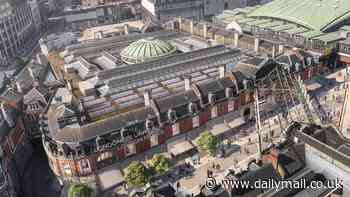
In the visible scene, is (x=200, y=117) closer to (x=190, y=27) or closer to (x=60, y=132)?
(x=60, y=132)

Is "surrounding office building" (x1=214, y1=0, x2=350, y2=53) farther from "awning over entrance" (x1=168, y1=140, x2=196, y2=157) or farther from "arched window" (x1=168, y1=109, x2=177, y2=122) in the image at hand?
"awning over entrance" (x1=168, y1=140, x2=196, y2=157)

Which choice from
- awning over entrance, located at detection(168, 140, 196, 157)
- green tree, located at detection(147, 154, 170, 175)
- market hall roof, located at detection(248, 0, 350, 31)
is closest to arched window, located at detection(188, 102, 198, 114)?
awning over entrance, located at detection(168, 140, 196, 157)

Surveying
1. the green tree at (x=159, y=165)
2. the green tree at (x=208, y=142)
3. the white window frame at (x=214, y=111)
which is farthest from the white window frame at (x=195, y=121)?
the green tree at (x=159, y=165)

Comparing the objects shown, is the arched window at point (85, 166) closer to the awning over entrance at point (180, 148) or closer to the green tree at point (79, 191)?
the green tree at point (79, 191)

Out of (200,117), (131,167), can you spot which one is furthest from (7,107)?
(200,117)

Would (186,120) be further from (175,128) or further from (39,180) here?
(39,180)

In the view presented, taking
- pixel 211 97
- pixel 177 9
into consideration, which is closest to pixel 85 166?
pixel 211 97

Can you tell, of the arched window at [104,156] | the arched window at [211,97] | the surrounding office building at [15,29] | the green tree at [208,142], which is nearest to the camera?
the arched window at [104,156]
